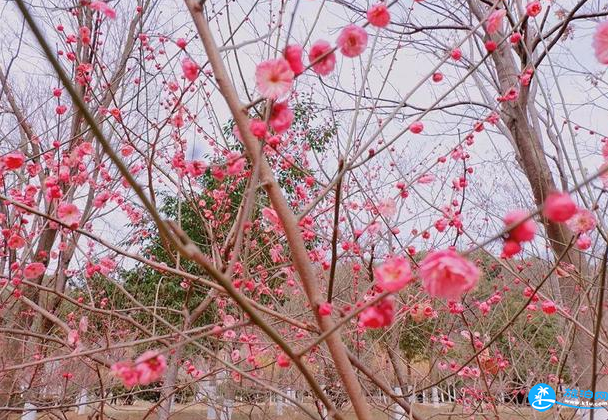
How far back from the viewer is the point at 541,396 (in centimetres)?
355

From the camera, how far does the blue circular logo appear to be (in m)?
3.46

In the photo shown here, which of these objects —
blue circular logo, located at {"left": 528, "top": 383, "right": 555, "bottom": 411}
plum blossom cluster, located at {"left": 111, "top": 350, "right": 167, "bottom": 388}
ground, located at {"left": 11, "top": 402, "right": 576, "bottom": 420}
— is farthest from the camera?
blue circular logo, located at {"left": 528, "top": 383, "right": 555, "bottom": 411}

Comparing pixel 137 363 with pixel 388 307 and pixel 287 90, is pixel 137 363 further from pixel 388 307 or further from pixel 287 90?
pixel 287 90

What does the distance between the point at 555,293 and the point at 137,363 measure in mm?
4158

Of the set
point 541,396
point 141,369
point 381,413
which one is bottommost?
point 141,369

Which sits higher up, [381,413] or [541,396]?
[381,413]

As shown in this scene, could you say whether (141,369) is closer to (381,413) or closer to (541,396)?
(541,396)

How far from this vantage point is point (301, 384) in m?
5.20

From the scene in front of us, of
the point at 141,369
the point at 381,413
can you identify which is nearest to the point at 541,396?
the point at 141,369

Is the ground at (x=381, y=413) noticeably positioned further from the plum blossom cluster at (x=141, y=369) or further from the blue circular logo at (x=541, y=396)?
the plum blossom cluster at (x=141, y=369)

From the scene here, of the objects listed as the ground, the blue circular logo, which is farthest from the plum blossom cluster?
the blue circular logo

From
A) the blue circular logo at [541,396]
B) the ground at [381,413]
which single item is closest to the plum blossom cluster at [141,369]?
the ground at [381,413]

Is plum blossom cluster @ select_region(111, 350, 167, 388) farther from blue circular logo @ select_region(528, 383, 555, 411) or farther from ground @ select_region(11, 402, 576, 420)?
blue circular logo @ select_region(528, 383, 555, 411)

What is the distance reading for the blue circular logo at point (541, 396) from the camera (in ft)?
11.4
